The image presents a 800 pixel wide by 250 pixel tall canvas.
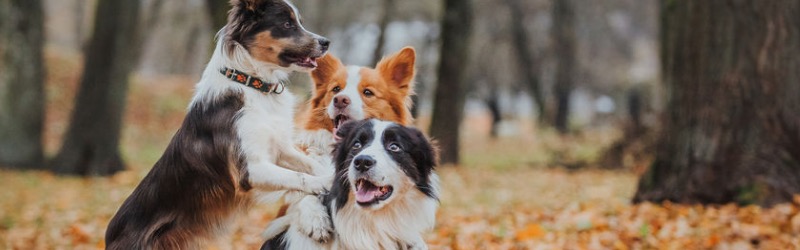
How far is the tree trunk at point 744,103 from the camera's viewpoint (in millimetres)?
6703

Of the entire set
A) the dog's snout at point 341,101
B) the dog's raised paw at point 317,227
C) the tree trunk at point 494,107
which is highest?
the dog's snout at point 341,101

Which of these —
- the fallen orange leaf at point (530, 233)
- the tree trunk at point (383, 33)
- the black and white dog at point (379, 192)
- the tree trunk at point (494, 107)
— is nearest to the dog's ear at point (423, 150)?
the black and white dog at point (379, 192)

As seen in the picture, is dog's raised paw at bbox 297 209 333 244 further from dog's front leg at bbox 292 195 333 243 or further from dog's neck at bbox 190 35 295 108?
dog's neck at bbox 190 35 295 108

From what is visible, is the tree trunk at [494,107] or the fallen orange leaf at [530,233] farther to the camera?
the tree trunk at [494,107]

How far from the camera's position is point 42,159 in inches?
552

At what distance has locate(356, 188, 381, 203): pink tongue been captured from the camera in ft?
12.0

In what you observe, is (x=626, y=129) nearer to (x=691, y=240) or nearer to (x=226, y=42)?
(x=691, y=240)

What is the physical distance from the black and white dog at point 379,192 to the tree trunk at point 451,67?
10.9m

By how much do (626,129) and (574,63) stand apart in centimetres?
Result: 1165

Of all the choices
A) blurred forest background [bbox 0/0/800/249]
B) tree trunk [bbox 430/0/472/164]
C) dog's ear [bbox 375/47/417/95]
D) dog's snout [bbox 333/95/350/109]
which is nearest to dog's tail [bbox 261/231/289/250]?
dog's snout [bbox 333/95/350/109]

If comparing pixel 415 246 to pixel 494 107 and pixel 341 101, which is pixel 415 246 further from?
pixel 494 107

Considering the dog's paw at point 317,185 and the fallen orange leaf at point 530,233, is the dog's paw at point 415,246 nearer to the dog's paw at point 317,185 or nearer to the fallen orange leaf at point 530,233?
the dog's paw at point 317,185

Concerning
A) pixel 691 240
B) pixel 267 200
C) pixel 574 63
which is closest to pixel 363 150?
pixel 267 200

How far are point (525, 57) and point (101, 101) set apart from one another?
18395 millimetres
